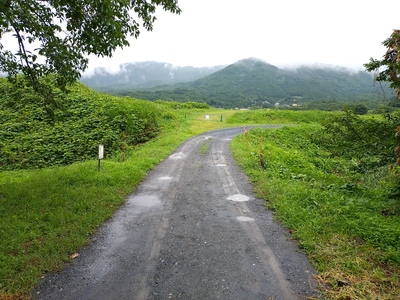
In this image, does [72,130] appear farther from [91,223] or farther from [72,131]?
[91,223]

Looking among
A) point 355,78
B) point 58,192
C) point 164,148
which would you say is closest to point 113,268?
point 58,192

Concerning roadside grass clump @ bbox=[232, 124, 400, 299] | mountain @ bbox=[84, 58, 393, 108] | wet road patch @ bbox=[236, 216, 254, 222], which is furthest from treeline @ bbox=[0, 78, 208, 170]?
mountain @ bbox=[84, 58, 393, 108]

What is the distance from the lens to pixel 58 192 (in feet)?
27.2

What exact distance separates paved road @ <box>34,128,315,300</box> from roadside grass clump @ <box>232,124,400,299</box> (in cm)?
38

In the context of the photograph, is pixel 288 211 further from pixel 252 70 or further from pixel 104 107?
pixel 252 70

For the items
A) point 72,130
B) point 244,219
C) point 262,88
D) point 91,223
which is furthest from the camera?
point 262,88

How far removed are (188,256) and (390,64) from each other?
533cm

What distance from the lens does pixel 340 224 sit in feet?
19.5

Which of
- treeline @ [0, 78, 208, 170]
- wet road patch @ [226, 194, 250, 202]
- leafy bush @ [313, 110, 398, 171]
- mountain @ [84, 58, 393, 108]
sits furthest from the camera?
mountain @ [84, 58, 393, 108]

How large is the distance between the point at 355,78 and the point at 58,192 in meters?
226

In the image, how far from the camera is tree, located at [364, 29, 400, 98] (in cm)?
507

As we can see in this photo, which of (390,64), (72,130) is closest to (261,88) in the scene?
(72,130)

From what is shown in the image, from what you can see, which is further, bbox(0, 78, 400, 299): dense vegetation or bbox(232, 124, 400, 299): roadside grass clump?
bbox(0, 78, 400, 299): dense vegetation

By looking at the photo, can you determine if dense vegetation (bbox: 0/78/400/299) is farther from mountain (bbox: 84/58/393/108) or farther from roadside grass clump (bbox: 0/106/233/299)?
mountain (bbox: 84/58/393/108)
